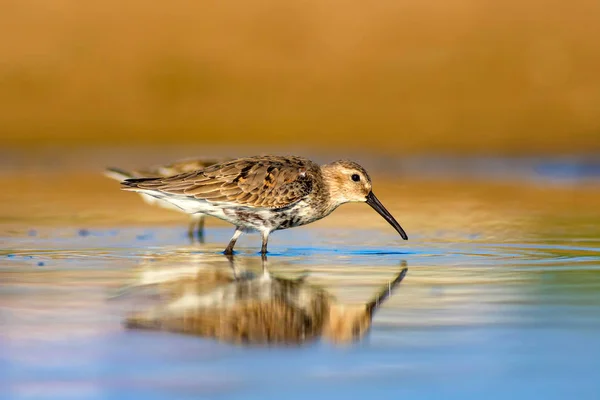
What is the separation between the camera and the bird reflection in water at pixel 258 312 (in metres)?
7.49

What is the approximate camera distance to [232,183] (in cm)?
1191

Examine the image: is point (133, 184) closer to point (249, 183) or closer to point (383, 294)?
point (249, 183)

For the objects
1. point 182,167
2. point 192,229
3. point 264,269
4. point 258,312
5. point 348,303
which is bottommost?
point 258,312

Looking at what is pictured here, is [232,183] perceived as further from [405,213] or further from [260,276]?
[405,213]

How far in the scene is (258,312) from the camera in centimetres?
826

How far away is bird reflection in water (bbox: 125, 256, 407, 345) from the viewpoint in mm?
7488

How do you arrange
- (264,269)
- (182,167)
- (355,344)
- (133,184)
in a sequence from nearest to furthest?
(355,344), (264,269), (133,184), (182,167)

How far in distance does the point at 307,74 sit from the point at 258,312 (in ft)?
70.5

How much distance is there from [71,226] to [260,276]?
450 cm

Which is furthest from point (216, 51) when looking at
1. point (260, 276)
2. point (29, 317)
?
point (29, 317)

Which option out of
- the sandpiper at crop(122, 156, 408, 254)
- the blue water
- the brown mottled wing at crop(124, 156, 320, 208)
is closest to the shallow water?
the blue water

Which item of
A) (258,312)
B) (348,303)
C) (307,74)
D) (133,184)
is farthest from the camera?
(307,74)

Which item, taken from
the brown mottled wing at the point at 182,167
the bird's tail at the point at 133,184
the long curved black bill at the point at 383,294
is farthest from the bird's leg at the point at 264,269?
the brown mottled wing at the point at 182,167

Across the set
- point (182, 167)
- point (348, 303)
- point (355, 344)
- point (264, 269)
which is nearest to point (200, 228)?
point (182, 167)
